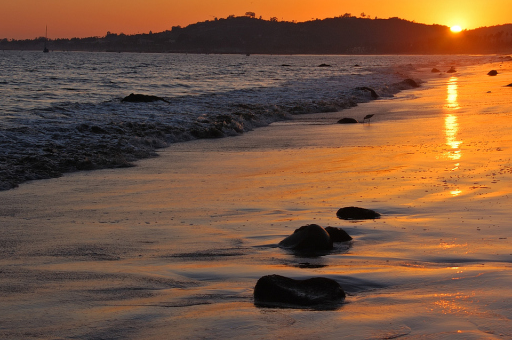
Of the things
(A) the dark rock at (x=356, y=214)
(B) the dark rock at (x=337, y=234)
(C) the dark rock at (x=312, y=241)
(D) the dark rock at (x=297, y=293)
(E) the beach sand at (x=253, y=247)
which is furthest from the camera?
(A) the dark rock at (x=356, y=214)

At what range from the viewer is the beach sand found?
3.20 meters

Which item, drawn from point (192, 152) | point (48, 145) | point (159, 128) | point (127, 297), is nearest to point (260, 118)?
point (159, 128)

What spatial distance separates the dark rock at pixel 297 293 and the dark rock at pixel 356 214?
2.02 metres

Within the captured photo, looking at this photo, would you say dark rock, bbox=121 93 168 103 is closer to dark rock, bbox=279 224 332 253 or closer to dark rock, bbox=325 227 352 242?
dark rock, bbox=325 227 352 242

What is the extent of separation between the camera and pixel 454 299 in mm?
3512

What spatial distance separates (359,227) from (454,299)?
1826mm

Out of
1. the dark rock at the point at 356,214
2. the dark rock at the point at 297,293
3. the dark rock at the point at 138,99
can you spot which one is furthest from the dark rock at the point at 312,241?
the dark rock at the point at 138,99

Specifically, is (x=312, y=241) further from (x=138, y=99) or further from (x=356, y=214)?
(x=138, y=99)

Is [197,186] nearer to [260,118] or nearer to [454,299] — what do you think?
[454,299]

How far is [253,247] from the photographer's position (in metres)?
4.81

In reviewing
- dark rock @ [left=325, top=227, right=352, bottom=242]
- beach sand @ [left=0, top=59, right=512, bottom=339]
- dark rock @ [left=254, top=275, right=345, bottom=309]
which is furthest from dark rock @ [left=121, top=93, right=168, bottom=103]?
dark rock @ [left=254, top=275, right=345, bottom=309]

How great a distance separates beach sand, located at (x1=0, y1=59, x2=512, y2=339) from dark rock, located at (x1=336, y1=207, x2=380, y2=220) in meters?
0.11

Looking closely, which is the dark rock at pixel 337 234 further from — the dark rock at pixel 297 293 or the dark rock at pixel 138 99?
the dark rock at pixel 138 99

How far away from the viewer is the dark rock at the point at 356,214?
18.3ft
